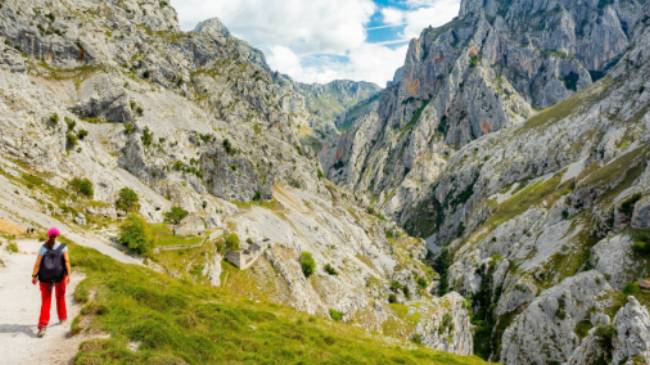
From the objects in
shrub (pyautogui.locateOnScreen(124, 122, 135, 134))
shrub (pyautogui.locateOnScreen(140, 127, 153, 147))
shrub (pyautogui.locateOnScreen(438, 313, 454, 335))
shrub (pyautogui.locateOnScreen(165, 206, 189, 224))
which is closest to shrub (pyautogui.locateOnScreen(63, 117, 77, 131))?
shrub (pyautogui.locateOnScreen(124, 122, 135, 134))

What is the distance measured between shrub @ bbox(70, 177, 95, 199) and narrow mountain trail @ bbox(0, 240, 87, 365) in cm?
3900

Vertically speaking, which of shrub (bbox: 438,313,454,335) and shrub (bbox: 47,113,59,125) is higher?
shrub (bbox: 47,113,59,125)

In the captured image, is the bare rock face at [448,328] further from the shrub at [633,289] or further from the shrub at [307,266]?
the shrub at [633,289]

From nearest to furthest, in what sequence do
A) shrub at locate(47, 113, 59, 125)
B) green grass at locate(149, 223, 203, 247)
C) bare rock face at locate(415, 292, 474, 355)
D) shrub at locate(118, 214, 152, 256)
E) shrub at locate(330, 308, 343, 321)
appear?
shrub at locate(118, 214, 152, 256), green grass at locate(149, 223, 203, 247), shrub at locate(47, 113, 59, 125), shrub at locate(330, 308, 343, 321), bare rock face at locate(415, 292, 474, 355)

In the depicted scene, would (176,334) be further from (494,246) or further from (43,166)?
(494,246)

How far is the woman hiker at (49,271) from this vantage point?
13.6 meters

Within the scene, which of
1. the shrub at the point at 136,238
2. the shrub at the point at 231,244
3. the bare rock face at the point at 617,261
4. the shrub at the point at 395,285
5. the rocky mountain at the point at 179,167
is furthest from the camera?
the shrub at the point at 395,285

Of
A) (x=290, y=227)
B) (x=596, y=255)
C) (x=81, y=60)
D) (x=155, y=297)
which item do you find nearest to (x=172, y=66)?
(x=81, y=60)

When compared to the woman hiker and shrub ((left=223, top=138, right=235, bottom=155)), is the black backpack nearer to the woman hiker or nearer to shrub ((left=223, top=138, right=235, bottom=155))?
the woman hiker

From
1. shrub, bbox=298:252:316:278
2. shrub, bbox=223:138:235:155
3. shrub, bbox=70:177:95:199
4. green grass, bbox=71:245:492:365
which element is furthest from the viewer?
A: shrub, bbox=223:138:235:155

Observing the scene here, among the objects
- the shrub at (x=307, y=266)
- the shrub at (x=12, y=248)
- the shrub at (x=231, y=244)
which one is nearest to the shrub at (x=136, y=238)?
the shrub at (x=12, y=248)

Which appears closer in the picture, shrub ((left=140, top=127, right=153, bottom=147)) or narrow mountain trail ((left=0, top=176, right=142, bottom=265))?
narrow mountain trail ((left=0, top=176, right=142, bottom=265))

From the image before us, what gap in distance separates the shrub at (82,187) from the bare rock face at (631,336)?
231 ft

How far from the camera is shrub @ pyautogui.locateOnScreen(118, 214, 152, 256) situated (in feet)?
138
